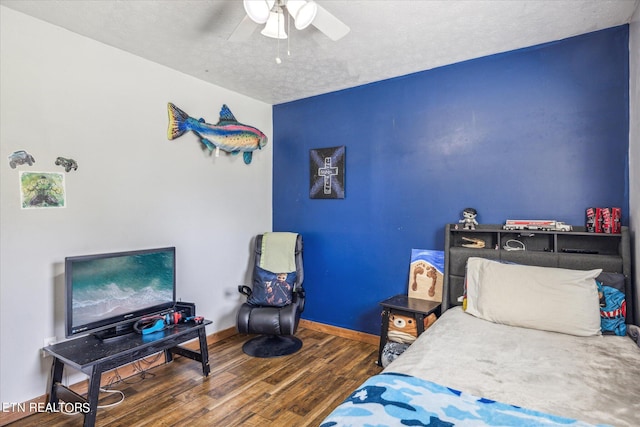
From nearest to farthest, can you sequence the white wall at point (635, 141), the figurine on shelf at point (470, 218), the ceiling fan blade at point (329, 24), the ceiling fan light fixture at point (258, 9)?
1. the ceiling fan light fixture at point (258, 9)
2. the ceiling fan blade at point (329, 24)
3. the white wall at point (635, 141)
4. the figurine on shelf at point (470, 218)

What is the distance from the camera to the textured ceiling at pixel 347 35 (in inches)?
87.3

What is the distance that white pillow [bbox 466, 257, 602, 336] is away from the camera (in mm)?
2150

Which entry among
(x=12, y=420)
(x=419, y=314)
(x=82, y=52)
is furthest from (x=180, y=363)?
(x=82, y=52)

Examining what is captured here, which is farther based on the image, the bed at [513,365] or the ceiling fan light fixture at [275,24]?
the ceiling fan light fixture at [275,24]

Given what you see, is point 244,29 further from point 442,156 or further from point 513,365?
point 513,365

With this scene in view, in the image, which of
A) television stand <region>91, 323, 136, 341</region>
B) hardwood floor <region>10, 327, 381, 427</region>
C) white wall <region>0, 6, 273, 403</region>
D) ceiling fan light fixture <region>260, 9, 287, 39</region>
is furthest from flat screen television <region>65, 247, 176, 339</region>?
ceiling fan light fixture <region>260, 9, 287, 39</region>

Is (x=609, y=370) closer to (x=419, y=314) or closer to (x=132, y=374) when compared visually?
(x=419, y=314)

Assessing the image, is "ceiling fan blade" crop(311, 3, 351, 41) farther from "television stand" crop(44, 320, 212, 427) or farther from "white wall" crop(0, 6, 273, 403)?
"television stand" crop(44, 320, 212, 427)

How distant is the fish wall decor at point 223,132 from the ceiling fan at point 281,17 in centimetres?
133

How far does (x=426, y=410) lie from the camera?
4.43ft

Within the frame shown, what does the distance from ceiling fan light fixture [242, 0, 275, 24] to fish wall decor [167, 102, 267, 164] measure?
1.64 metres

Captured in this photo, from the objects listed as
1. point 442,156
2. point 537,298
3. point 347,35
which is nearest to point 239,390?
point 537,298

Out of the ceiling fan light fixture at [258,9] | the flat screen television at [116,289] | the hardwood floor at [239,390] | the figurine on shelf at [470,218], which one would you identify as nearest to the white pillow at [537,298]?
the figurine on shelf at [470,218]

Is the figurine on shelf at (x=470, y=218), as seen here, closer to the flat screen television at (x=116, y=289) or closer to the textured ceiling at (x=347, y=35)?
the textured ceiling at (x=347, y=35)
